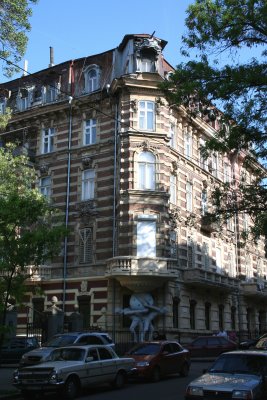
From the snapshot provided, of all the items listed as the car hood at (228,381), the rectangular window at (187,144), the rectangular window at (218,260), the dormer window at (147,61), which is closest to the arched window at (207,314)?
the rectangular window at (218,260)

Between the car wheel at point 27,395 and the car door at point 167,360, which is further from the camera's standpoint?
the car door at point 167,360

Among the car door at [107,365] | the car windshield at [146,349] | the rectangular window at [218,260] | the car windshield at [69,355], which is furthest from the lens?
the rectangular window at [218,260]

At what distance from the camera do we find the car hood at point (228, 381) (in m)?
11.2

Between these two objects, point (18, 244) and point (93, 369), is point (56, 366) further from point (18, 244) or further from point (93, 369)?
point (18, 244)

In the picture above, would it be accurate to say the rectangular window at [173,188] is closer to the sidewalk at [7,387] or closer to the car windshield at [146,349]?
the car windshield at [146,349]

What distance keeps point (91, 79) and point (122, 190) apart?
→ 977cm

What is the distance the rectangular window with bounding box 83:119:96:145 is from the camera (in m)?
36.6

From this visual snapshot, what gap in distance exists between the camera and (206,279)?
35.5 meters

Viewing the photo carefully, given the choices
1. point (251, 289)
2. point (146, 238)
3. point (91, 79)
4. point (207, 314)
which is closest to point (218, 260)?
point (251, 289)

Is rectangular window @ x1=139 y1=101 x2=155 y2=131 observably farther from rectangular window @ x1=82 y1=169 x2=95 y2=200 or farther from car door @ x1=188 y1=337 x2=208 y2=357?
car door @ x1=188 y1=337 x2=208 y2=357

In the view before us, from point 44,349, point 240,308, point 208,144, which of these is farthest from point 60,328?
point 240,308

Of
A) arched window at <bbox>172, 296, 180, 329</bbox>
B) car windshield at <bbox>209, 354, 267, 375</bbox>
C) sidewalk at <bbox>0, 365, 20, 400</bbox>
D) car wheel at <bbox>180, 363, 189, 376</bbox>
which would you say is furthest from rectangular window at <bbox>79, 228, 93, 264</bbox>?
car windshield at <bbox>209, 354, 267, 375</bbox>

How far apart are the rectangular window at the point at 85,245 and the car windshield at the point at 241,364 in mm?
21900

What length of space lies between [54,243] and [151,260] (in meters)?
12.9
